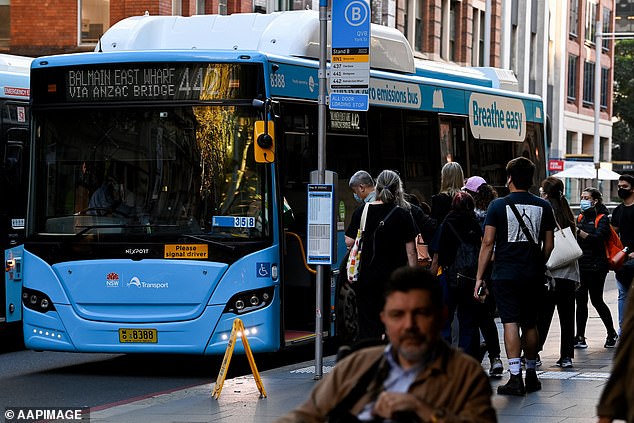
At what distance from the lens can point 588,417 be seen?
1030 centimetres

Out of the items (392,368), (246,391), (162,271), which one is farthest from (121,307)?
(392,368)

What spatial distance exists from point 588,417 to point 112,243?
5358mm

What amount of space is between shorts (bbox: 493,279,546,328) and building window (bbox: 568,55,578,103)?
55.4 metres

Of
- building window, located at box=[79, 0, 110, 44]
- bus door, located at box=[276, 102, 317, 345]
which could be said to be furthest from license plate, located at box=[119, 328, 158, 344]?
building window, located at box=[79, 0, 110, 44]

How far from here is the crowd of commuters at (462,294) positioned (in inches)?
201

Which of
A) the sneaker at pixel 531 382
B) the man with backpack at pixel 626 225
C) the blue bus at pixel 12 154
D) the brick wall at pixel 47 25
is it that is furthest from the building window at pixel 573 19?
the sneaker at pixel 531 382

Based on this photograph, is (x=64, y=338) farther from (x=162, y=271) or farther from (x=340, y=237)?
(x=340, y=237)

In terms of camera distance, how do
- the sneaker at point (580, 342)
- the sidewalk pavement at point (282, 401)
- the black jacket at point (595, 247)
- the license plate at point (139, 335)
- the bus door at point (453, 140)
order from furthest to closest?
1. the bus door at point (453, 140)
2. the sneaker at point (580, 342)
3. the black jacket at point (595, 247)
4. the license plate at point (139, 335)
5. the sidewalk pavement at point (282, 401)

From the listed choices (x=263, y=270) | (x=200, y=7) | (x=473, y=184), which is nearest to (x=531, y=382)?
(x=473, y=184)

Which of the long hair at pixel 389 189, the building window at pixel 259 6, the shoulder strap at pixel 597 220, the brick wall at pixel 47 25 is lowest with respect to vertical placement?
the shoulder strap at pixel 597 220

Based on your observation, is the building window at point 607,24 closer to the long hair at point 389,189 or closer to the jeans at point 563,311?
the jeans at point 563,311

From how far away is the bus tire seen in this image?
1497 centimetres

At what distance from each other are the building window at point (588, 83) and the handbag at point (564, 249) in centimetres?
5623

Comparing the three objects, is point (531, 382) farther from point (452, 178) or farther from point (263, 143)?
point (263, 143)
